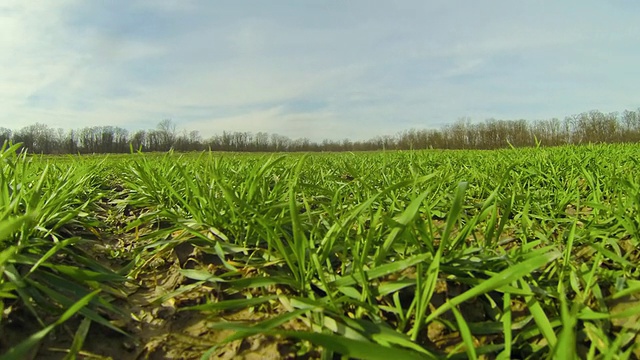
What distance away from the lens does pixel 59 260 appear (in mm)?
1452

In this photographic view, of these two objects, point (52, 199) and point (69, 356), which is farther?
point (52, 199)

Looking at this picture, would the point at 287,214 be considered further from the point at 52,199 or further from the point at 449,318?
the point at 52,199

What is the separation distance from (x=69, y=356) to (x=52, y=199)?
1.27 meters

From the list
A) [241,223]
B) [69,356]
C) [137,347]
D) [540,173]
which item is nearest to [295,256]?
[241,223]

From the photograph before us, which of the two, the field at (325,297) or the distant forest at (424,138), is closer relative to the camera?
the field at (325,297)

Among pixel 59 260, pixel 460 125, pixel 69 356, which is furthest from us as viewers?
pixel 460 125

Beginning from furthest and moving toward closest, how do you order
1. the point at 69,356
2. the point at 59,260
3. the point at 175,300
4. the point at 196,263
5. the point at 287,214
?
the point at 287,214 < the point at 196,263 < the point at 59,260 < the point at 175,300 < the point at 69,356

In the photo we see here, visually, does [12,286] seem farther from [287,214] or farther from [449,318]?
[449,318]

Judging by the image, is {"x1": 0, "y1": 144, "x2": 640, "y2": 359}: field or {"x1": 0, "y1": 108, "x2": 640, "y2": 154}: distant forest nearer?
{"x1": 0, "y1": 144, "x2": 640, "y2": 359}: field

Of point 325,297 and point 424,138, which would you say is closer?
point 325,297

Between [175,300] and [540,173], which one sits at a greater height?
[540,173]

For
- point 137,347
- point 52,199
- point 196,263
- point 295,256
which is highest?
point 52,199

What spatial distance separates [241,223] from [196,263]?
0.88 feet

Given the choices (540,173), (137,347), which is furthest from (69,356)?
(540,173)
